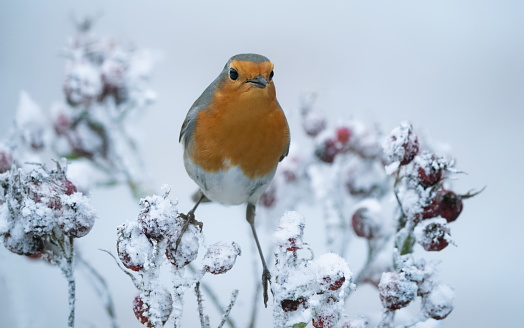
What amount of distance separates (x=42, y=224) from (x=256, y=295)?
336mm

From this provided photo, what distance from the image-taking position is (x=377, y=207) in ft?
2.33

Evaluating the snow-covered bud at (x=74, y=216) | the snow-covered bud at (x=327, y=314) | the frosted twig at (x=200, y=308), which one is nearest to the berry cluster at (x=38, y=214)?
the snow-covered bud at (x=74, y=216)

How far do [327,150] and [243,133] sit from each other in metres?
0.13

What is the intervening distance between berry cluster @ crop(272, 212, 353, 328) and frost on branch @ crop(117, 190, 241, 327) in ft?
0.15

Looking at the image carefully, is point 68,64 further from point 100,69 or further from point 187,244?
point 187,244

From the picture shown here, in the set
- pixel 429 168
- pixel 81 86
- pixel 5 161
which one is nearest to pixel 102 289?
pixel 5 161

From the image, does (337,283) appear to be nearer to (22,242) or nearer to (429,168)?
(429,168)

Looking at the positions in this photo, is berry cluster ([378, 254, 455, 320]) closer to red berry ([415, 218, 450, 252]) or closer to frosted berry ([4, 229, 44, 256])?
red berry ([415, 218, 450, 252])

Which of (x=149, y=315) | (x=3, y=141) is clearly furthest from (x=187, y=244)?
(x=3, y=141)

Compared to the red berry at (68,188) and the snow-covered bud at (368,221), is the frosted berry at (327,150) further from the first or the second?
the red berry at (68,188)

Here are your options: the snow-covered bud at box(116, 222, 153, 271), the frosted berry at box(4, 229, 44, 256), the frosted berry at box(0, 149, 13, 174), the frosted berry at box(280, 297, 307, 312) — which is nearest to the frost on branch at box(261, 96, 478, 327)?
the frosted berry at box(280, 297, 307, 312)

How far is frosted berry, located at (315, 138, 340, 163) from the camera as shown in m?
0.83

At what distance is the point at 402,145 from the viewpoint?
23.1 inches

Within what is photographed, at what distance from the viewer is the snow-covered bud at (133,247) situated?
0.47 meters
